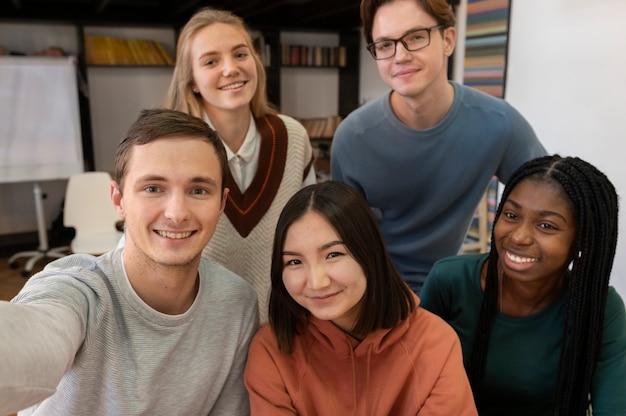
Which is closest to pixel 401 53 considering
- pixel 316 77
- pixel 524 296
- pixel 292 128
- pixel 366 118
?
pixel 366 118

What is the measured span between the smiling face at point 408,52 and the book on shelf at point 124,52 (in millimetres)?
4355

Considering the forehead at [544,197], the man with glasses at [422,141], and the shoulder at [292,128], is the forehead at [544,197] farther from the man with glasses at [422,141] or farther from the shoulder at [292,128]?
the shoulder at [292,128]

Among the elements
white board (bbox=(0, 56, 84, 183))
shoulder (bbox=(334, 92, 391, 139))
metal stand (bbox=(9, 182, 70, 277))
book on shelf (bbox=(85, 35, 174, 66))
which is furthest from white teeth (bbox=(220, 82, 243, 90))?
book on shelf (bbox=(85, 35, 174, 66))

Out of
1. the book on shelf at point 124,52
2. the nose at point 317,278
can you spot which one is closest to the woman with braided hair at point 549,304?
the nose at point 317,278

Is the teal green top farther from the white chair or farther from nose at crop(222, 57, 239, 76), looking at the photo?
the white chair

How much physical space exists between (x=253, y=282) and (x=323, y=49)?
198 inches

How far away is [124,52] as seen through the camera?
539 centimetres

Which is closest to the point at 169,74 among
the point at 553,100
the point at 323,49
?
the point at 323,49

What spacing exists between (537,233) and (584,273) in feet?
0.49

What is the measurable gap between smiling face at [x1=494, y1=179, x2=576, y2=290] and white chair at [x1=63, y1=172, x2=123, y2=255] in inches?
149

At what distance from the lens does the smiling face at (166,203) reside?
1159 millimetres

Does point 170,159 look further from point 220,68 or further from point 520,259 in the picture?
point 520,259

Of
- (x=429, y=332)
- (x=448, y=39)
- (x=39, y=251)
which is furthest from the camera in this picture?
(x=39, y=251)

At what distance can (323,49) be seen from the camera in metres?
6.29
